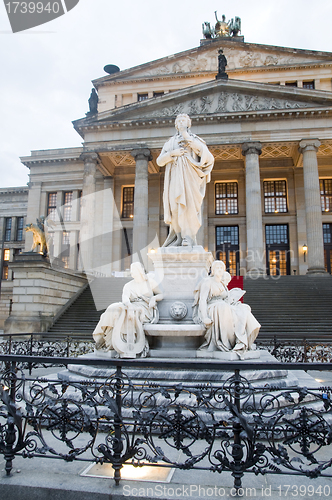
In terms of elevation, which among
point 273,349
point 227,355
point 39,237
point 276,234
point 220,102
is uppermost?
point 220,102

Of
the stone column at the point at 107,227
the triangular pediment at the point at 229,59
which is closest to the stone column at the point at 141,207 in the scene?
the stone column at the point at 107,227

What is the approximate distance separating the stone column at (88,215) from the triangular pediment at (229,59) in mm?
15190

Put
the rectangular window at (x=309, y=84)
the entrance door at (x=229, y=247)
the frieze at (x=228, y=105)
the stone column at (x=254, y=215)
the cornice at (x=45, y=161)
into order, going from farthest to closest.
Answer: the cornice at (x=45, y=161) → the rectangular window at (x=309, y=84) → the entrance door at (x=229, y=247) → the frieze at (x=228, y=105) → the stone column at (x=254, y=215)

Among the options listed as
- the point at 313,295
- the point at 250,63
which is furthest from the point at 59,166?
the point at 313,295

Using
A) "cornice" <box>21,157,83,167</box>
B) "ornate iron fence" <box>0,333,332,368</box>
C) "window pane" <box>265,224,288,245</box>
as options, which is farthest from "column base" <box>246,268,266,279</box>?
"cornice" <box>21,157,83,167</box>

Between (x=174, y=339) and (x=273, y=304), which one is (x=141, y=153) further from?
(x=174, y=339)

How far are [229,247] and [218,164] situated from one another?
29.5ft

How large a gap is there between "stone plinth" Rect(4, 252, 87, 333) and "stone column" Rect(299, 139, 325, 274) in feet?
65.5

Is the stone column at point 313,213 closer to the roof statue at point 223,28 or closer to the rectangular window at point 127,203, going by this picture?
the rectangular window at point 127,203

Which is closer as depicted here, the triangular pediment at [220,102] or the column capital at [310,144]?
the column capital at [310,144]

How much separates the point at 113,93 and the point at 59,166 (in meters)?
10.8

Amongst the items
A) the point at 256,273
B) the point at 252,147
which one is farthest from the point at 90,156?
the point at 256,273

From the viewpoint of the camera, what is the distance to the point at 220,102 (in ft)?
111

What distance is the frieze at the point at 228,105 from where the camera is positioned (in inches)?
1291
